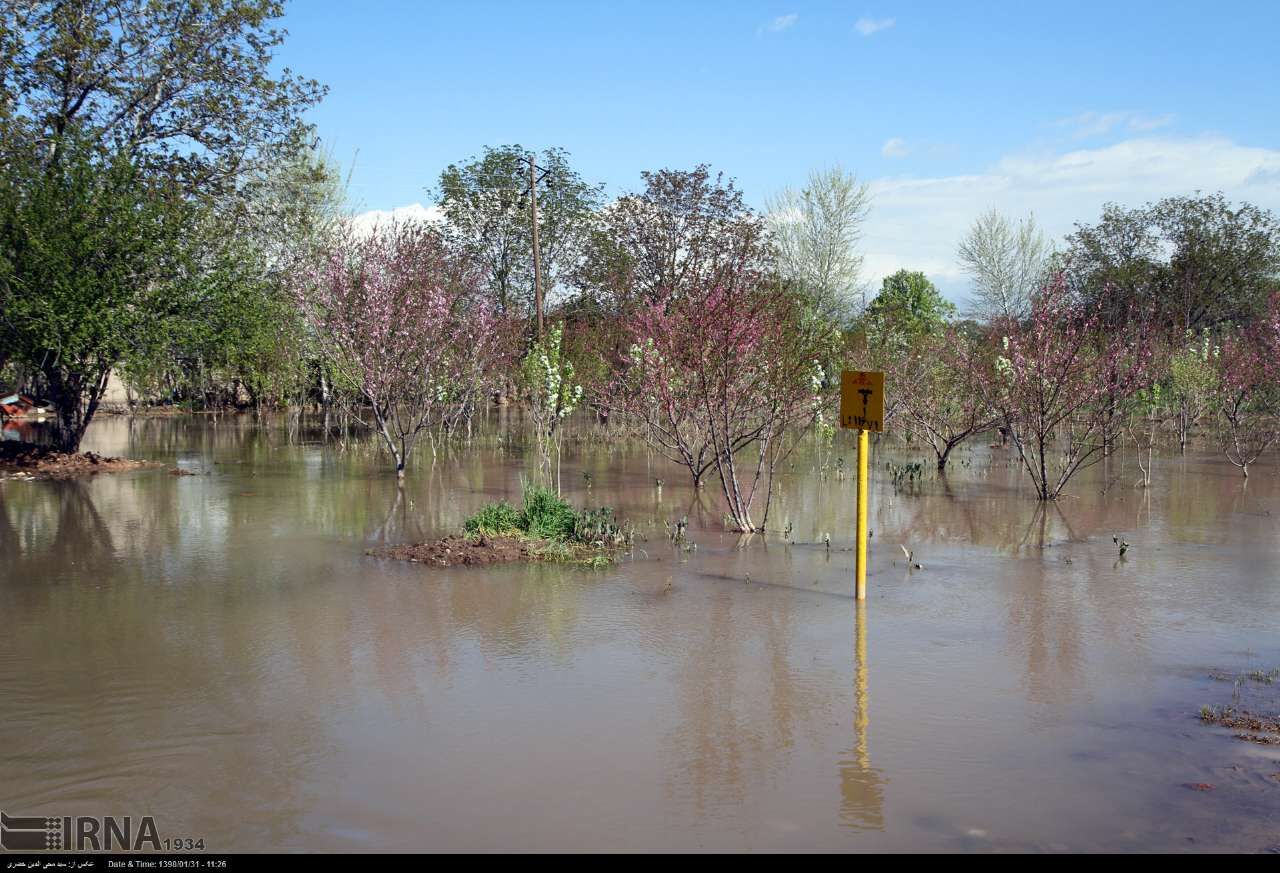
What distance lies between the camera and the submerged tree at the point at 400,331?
62.7ft

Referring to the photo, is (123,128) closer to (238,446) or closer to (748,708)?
(238,446)

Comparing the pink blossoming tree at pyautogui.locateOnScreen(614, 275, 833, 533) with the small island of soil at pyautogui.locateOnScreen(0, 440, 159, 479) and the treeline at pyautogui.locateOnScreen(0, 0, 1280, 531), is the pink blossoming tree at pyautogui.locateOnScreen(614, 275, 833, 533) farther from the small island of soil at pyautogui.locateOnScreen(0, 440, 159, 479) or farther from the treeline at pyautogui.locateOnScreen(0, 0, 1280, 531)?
the small island of soil at pyautogui.locateOnScreen(0, 440, 159, 479)

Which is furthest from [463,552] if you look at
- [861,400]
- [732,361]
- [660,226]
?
[660,226]

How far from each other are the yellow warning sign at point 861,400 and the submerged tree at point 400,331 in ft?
39.5

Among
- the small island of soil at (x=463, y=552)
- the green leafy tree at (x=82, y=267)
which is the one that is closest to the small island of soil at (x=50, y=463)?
the green leafy tree at (x=82, y=267)

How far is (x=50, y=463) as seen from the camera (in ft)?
67.3

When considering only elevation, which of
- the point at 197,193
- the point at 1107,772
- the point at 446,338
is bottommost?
the point at 1107,772

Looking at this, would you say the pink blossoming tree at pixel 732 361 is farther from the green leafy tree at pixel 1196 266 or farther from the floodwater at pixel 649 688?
the green leafy tree at pixel 1196 266

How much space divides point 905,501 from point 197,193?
62.2 ft

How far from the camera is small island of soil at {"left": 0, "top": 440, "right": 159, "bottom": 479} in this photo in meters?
19.7

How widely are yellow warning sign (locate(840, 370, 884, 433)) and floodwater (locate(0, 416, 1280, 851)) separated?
5.63 feet

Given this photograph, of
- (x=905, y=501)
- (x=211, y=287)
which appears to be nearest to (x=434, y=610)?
(x=905, y=501)

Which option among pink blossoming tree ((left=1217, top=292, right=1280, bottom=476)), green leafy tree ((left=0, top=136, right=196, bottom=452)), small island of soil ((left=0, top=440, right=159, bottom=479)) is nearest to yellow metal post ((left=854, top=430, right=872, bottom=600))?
pink blossoming tree ((left=1217, top=292, right=1280, bottom=476))

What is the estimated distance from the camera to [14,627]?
27.5 feet
